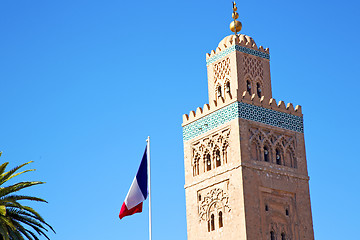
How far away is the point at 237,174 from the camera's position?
35250 millimetres

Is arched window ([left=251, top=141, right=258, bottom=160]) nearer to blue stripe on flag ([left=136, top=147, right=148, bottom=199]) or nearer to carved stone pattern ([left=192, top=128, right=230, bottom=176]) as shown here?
carved stone pattern ([left=192, top=128, right=230, bottom=176])

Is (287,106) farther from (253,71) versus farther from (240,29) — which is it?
(240,29)

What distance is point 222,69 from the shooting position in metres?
38.6

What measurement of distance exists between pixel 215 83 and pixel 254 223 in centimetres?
772

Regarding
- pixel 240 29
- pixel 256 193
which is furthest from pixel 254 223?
pixel 240 29

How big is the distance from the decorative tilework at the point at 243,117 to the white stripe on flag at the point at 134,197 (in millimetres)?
8995

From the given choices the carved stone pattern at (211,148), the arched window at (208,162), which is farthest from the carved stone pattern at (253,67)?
the arched window at (208,162)

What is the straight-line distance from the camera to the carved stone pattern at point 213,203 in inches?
1405

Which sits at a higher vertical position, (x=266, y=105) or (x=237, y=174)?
(x=266, y=105)

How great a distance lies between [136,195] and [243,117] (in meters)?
9.47

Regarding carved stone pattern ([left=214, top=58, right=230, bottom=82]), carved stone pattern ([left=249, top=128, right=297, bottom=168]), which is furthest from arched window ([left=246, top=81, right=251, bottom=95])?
carved stone pattern ([left=249, top=128, right=297, bottom=168])

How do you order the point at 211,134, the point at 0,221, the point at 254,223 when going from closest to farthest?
the point at 0,221 < the point at 254,223 < the point at 211,134

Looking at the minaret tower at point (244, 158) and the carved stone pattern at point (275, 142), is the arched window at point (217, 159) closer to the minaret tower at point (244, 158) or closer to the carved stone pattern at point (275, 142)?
the minaret tower at point (244, 158)

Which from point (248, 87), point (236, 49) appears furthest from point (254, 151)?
point (236, 49)
